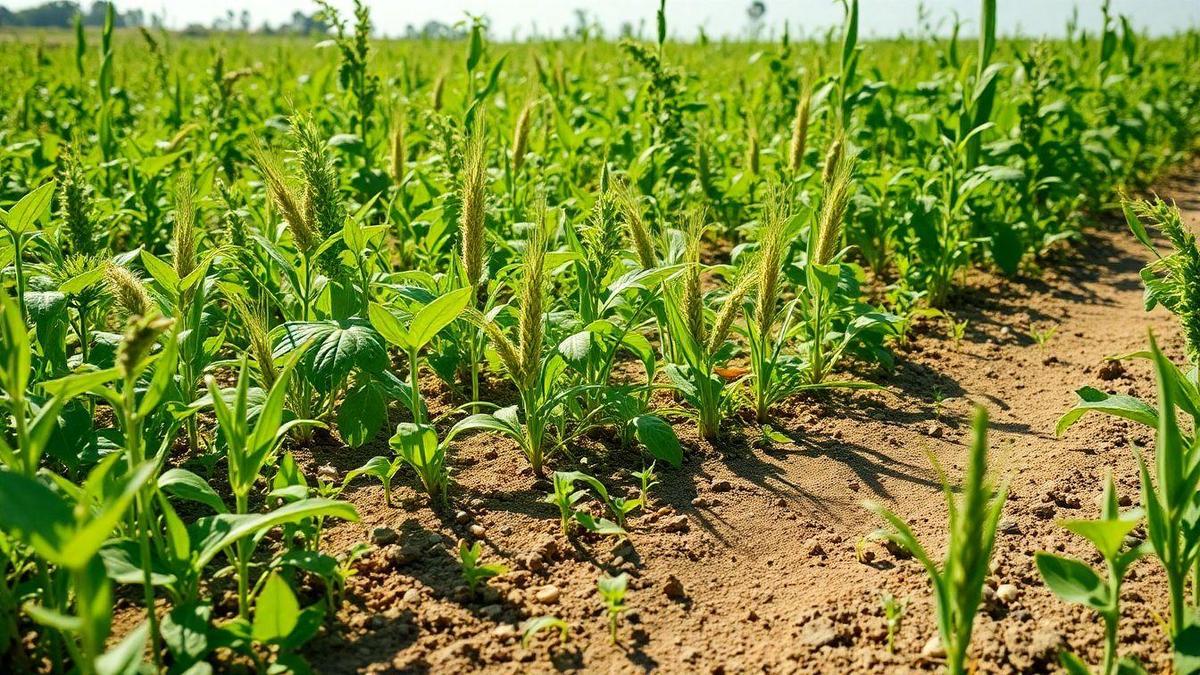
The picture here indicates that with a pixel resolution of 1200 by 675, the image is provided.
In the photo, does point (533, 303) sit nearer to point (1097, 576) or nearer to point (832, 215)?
point (832, 215)

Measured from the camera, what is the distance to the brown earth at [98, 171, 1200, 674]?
2299 millimetres

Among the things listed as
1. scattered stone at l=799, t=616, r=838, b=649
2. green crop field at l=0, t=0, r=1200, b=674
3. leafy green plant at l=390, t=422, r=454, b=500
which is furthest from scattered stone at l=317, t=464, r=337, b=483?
scattered stone at l=799, t=616, r=838, b=649

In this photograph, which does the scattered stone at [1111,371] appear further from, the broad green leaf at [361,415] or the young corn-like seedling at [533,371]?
the broad green leaf at [361,415]

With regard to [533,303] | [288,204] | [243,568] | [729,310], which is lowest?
[243,568]

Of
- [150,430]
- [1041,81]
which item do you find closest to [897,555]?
[150,430]

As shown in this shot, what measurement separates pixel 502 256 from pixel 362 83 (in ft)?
5.51

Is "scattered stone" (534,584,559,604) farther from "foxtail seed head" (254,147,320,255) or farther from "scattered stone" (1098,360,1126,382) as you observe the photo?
"scattered stone" (1098,360,1126,382)

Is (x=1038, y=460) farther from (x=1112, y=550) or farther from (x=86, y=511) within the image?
(x=86, y=511)

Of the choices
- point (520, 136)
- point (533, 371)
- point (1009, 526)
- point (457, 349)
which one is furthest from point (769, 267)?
point (520, 136)

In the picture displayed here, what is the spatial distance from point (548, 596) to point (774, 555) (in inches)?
26.4

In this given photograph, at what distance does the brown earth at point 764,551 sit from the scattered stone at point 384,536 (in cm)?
2

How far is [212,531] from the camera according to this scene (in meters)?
2.14

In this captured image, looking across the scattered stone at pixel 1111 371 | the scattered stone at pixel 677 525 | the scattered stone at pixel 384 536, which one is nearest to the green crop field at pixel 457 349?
the scattered stone at pixel 384 536

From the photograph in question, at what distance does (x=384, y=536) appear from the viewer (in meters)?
2.70
